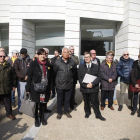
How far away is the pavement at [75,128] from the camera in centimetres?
313

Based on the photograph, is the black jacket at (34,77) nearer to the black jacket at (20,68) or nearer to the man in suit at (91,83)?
the black jacket at (20,68)

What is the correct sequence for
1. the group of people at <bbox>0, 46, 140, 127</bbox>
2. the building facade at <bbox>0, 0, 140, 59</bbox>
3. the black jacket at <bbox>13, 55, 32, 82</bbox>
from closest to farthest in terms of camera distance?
the group of people at <bbox>0, 46, 140, 127</bbox>, the black jacket at <bbox>13, 55, 32, 82</bbox>, the building facade at <bbox>0, 0, 140, 59</bbox>

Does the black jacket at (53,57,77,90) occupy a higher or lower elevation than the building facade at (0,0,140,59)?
lower

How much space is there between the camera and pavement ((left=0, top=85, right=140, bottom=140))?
3.13 meters

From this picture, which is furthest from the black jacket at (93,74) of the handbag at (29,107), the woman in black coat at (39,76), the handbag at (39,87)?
the handbag at (29,107)

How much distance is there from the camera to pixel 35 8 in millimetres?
9219

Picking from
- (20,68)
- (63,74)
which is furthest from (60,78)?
(20,68)

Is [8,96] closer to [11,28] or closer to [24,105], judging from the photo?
[24,105]

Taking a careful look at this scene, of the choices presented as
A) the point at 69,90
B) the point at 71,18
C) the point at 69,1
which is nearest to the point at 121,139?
the point at 69,90

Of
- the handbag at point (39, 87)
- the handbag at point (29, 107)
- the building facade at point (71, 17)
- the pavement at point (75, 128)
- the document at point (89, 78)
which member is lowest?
the pavement at point (75, 128)

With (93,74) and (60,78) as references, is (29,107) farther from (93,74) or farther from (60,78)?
(93,74)

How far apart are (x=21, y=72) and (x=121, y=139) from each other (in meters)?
3.30

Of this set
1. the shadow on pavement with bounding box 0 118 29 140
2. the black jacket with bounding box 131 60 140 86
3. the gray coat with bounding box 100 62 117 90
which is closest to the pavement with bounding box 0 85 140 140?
the shadow on pavement with bounding box 0 118 29 140

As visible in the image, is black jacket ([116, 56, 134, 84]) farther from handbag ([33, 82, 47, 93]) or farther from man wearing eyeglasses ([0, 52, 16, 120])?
man wearing eyeglasses ([0, 52, 16, 120])
